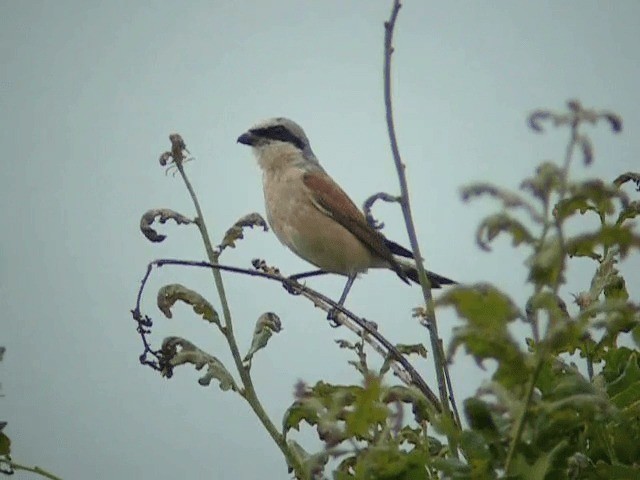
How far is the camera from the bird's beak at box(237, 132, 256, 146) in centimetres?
564

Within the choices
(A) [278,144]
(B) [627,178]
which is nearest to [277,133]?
(A) [278,144]

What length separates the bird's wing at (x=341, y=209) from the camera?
5.04 metres

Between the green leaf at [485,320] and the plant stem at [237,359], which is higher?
the plant stem at [237,359]

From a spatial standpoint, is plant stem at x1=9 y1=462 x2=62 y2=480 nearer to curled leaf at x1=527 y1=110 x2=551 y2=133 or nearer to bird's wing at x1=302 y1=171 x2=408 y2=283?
curled leaf at x1=527 y1=110 x2=551 y2=133

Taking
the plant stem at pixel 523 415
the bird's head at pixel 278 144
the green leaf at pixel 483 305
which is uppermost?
the bird's head at pixel 278 144

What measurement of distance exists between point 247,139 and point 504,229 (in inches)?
192

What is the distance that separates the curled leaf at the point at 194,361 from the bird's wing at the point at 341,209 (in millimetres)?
3241

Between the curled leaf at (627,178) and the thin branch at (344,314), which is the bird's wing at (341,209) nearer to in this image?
the thin branch at (344,314)

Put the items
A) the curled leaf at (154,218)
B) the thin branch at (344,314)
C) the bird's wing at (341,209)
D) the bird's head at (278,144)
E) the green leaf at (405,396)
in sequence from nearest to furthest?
1. the green leaf at (405,396)
2. the thin branch at (344,314)
3. the curled leaf at (154,218)
4. the bird's wing at (341,209)
5. the bird's head at (278,144)

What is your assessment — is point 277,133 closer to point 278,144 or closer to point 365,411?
point 278,144

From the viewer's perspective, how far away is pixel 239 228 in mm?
2059

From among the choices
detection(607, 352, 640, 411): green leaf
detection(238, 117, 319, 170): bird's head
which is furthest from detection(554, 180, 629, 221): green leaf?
detection(238, 117, 319, 170): bird's head

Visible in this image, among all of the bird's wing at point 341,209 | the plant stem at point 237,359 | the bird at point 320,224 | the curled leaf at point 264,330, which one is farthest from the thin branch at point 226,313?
the bird's wing at point 341,209

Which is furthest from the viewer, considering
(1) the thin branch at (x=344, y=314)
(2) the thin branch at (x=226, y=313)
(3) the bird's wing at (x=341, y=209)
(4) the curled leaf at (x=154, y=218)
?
(3) the bird's wing at (x=341, y=209)
